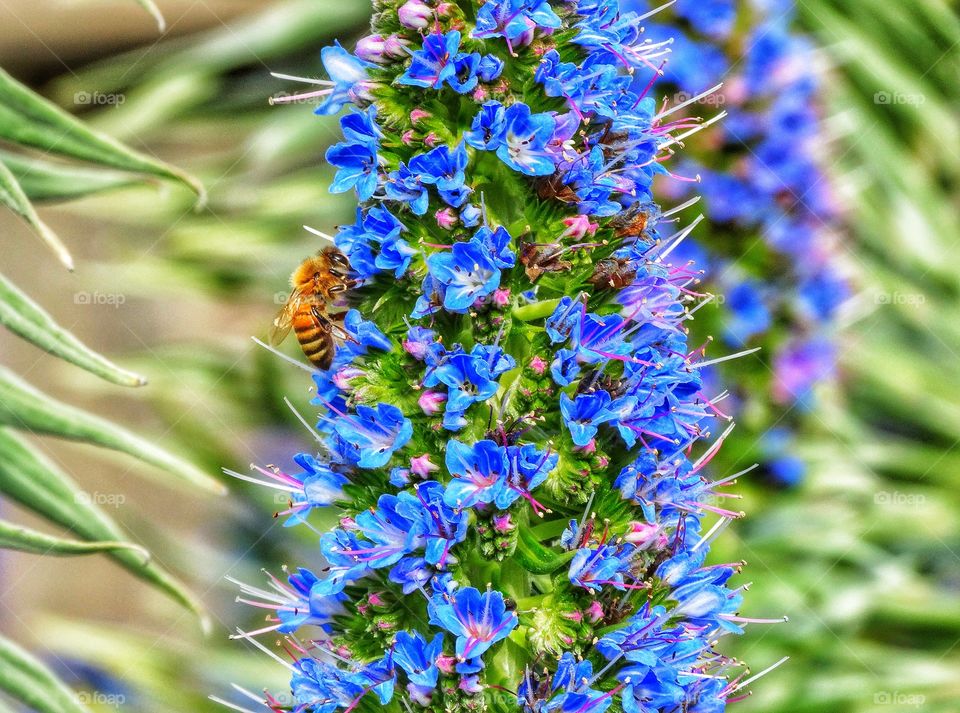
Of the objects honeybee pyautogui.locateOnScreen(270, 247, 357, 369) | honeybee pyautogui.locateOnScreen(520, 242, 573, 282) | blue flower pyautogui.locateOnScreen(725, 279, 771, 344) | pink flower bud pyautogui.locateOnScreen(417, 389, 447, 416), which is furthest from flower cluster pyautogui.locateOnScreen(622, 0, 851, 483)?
pink flower bud pyautogui.locateOnScreen(417, 389, 447, 416)

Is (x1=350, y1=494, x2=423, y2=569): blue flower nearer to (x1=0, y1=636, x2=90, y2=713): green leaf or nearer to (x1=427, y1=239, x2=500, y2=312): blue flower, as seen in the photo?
(x1=427, y1=239, x2=500, y2=312): blue flower

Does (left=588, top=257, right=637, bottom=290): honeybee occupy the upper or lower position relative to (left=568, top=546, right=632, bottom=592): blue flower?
upper

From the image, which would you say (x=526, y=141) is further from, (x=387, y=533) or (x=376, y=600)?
(x=376, y=600)

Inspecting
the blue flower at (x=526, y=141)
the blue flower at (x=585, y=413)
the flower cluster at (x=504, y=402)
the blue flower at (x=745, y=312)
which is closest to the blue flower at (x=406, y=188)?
the flower cluster at (x=504, y=402)

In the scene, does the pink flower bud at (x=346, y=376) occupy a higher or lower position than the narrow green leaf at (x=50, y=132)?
lower

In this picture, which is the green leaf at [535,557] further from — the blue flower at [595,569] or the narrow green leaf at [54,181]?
the narrow green leaf at [54,181]
